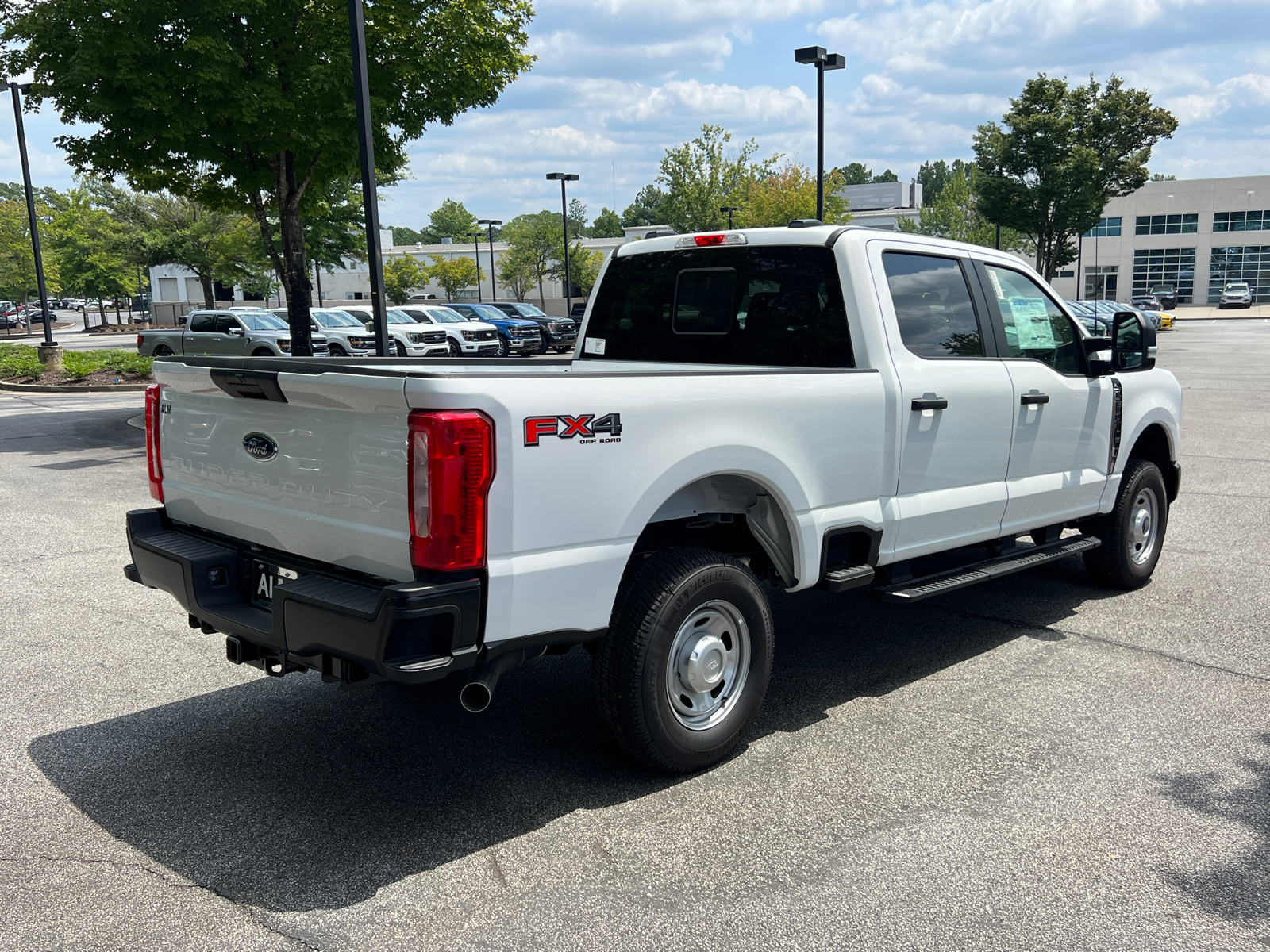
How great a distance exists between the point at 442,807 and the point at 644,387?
1.75 metres

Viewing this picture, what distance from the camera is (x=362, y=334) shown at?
26.5 meters

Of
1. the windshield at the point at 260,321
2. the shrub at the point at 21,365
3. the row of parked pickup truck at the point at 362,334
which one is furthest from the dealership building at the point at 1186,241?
the shrub at the point at 21,365

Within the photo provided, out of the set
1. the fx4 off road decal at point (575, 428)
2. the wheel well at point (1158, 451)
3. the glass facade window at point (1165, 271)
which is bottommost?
the wheel well at point (1158, 451)

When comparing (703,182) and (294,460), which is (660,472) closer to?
(294,460)

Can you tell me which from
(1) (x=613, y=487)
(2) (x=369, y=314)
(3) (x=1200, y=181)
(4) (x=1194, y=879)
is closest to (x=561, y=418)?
(1) (x=613, y=487)

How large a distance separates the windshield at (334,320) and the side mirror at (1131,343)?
24.1 m

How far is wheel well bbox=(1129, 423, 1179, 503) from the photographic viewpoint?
6.85 m

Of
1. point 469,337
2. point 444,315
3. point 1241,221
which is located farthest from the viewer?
point 1241,221

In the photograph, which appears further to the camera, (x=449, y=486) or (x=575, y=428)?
(x=575, y=428)

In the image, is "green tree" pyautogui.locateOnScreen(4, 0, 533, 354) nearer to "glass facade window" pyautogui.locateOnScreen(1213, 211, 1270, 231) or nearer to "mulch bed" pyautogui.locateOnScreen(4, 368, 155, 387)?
"mulch bed" pyautogui.locateOnScreen(4, 368, 155, 387)

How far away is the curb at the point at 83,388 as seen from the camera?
77.6 ft

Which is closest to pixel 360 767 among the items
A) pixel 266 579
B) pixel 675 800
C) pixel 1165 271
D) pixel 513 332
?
pixel 266 579

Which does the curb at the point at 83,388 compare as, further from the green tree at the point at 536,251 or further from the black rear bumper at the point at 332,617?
the green tree at the point at 536,251

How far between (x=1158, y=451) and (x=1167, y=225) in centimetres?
8757
